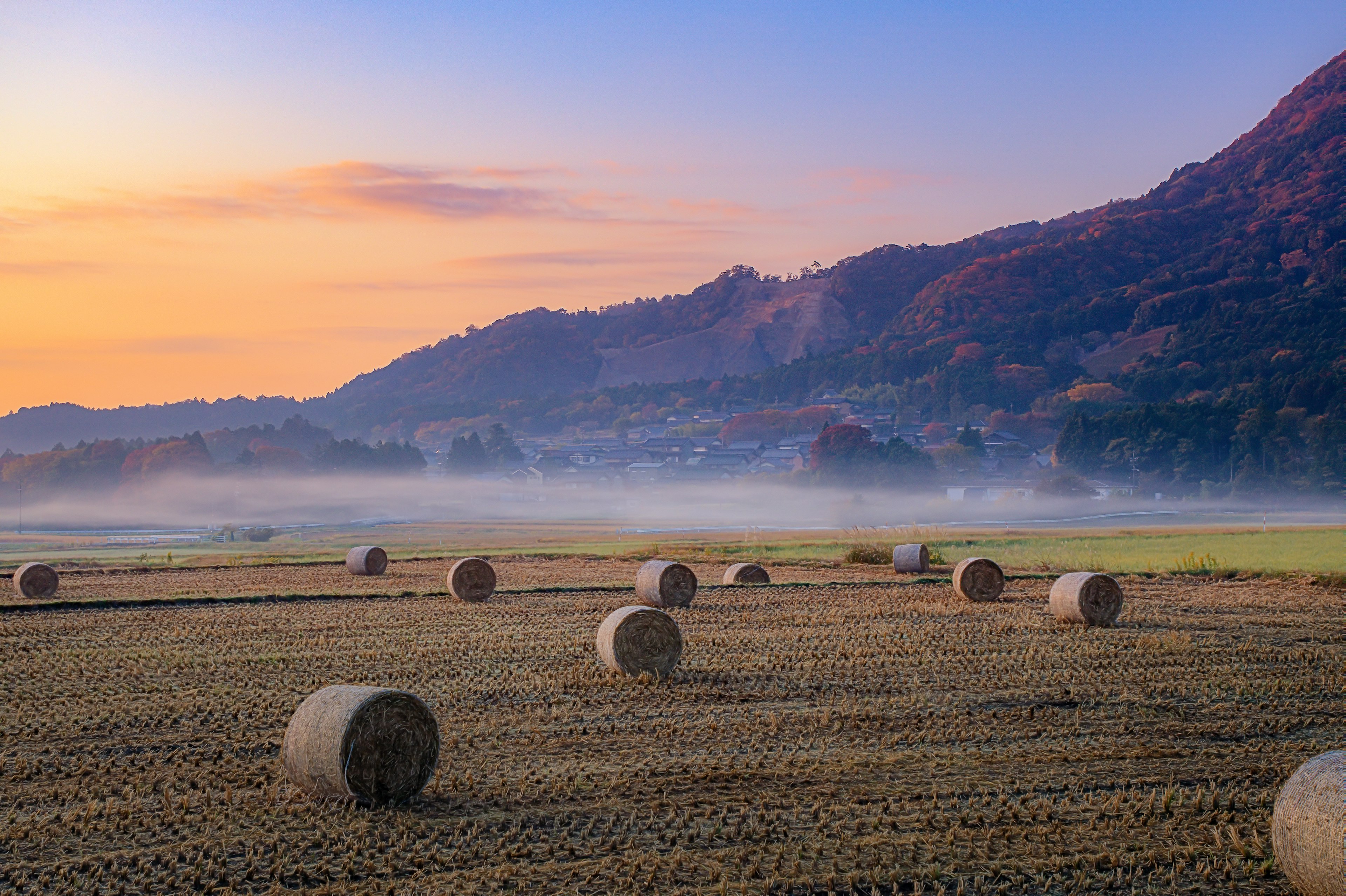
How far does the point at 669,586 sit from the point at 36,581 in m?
13.4

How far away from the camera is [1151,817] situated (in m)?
8.34

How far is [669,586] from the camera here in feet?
70.9

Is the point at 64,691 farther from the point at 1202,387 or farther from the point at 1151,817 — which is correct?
the point at 1202,387

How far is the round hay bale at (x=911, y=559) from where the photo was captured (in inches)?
1133

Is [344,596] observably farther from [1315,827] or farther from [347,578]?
[1315,827]

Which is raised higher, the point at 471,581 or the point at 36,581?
the point at 36,581

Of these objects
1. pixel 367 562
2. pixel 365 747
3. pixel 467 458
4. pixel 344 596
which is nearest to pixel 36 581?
pixel 344 596

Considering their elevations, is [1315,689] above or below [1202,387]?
below

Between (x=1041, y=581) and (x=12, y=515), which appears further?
(x=12, y=515)

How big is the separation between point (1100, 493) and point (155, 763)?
98633 millimetres

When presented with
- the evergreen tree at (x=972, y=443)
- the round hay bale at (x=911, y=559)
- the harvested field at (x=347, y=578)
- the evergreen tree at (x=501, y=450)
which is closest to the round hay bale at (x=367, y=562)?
the harvested field at (x=347, y=578)

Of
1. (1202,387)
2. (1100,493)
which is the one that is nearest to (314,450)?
(1100,493)

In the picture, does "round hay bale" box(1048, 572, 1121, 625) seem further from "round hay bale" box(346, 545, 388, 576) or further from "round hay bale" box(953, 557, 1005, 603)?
"round hay bale" box(346, 545, 388, 576)

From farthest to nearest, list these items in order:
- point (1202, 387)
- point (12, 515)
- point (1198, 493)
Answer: point (1202, 387) < point (12, 515) < point (1198, 493)
